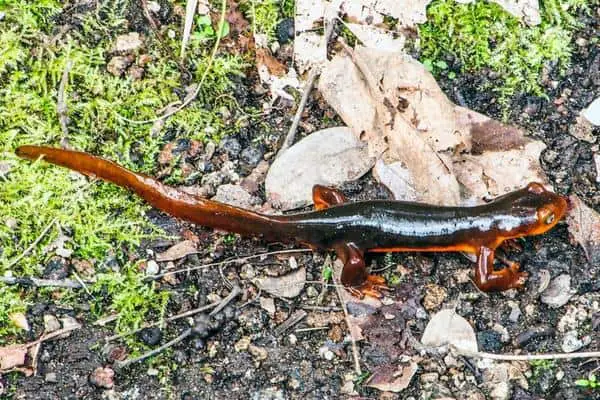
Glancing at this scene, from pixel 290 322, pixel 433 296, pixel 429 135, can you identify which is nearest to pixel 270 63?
pixel 429 135

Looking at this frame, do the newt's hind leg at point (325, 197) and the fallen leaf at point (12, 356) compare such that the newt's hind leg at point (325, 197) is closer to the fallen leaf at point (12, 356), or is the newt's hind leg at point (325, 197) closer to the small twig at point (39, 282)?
the small twig at point (39, 282)

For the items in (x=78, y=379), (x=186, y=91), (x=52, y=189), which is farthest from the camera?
(x=186, y=91)

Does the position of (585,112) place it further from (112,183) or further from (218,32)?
(112,183)

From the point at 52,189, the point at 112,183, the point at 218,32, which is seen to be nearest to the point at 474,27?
the point at 218,32

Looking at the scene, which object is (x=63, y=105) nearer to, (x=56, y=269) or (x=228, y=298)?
(x=56, y=269)

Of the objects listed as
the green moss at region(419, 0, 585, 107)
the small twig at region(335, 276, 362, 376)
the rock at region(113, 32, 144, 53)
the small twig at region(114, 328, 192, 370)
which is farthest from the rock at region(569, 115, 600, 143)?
the rock at region(113, 32, 144, 53)

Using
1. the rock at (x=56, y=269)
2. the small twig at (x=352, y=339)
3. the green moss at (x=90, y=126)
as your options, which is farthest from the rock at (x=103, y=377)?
the small twig at (x=352, y=339)
